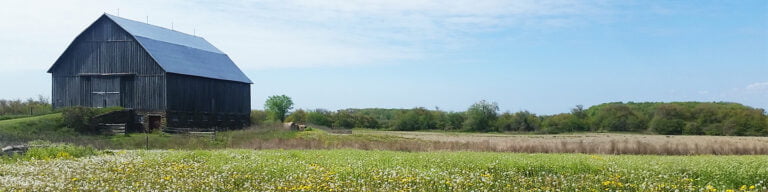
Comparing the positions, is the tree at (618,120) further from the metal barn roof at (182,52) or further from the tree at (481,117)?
the metal barn roof at (182,52)

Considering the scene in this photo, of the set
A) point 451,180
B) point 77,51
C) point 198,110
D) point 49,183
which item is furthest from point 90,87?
point 451,180

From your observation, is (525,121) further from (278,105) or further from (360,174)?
(360,174)

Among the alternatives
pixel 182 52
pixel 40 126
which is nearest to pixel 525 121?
pixel 182 52

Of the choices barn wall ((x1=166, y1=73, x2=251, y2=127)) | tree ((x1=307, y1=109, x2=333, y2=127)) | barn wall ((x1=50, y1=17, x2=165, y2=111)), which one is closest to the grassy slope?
barn wall ((x1=50, y1=17, x2=165, y2=111))

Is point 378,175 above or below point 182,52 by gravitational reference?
below

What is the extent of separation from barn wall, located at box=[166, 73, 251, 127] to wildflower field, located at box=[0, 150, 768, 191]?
87.8ft

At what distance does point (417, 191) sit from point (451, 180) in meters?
1.52

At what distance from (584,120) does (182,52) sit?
4407 cm

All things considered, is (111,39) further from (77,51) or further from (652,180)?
(652,180)

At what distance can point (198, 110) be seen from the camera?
51781mm

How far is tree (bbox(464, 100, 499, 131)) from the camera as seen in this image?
77500 mm

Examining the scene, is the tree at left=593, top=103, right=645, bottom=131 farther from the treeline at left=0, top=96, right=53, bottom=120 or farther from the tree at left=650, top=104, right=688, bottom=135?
the treeline at left=0, top=96, right=53, bottom=120

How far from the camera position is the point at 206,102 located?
173ft

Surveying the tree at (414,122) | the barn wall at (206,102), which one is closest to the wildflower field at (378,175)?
the barn wall at (206,102)
